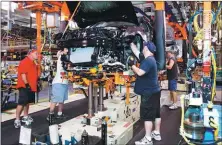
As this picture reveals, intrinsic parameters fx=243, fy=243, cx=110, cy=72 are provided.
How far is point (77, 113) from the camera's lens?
16.7 feet

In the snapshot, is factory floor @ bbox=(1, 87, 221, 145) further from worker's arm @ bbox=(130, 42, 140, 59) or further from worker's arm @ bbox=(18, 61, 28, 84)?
worker's arm @ bbox=(130, 42, 140, 59)

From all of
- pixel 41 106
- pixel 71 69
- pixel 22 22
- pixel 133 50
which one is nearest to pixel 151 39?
pixel 133 50

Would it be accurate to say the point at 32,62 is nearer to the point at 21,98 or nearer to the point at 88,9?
the point at 21,98

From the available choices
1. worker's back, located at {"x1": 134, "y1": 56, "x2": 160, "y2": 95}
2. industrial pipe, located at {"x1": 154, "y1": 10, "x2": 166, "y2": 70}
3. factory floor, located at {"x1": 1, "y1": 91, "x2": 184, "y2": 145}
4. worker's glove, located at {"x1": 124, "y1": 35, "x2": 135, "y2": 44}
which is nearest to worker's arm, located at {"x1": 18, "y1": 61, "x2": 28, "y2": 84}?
factory floor, located at {"x1": 1, "y1": 91, "x2": 184, "y2": 145}

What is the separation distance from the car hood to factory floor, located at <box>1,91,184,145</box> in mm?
1774

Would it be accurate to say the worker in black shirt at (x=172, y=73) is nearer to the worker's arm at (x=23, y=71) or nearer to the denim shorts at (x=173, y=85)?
the denim shorts at (x=173, y=85)

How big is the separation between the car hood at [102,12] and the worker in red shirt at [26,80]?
1.00m

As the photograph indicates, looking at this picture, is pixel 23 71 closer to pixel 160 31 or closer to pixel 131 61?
pixel 131 61

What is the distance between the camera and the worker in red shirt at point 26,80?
394cm

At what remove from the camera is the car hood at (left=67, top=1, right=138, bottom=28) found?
3506 millimetres

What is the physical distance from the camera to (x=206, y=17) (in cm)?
283

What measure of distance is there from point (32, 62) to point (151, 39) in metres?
1.97

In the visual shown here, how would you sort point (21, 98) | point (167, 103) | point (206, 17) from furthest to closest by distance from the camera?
point (167, 103) → point (21, 98) → point (206, 17)

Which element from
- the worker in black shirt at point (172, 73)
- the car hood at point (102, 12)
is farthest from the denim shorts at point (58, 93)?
the worker in black shirt at point (172, 73)
